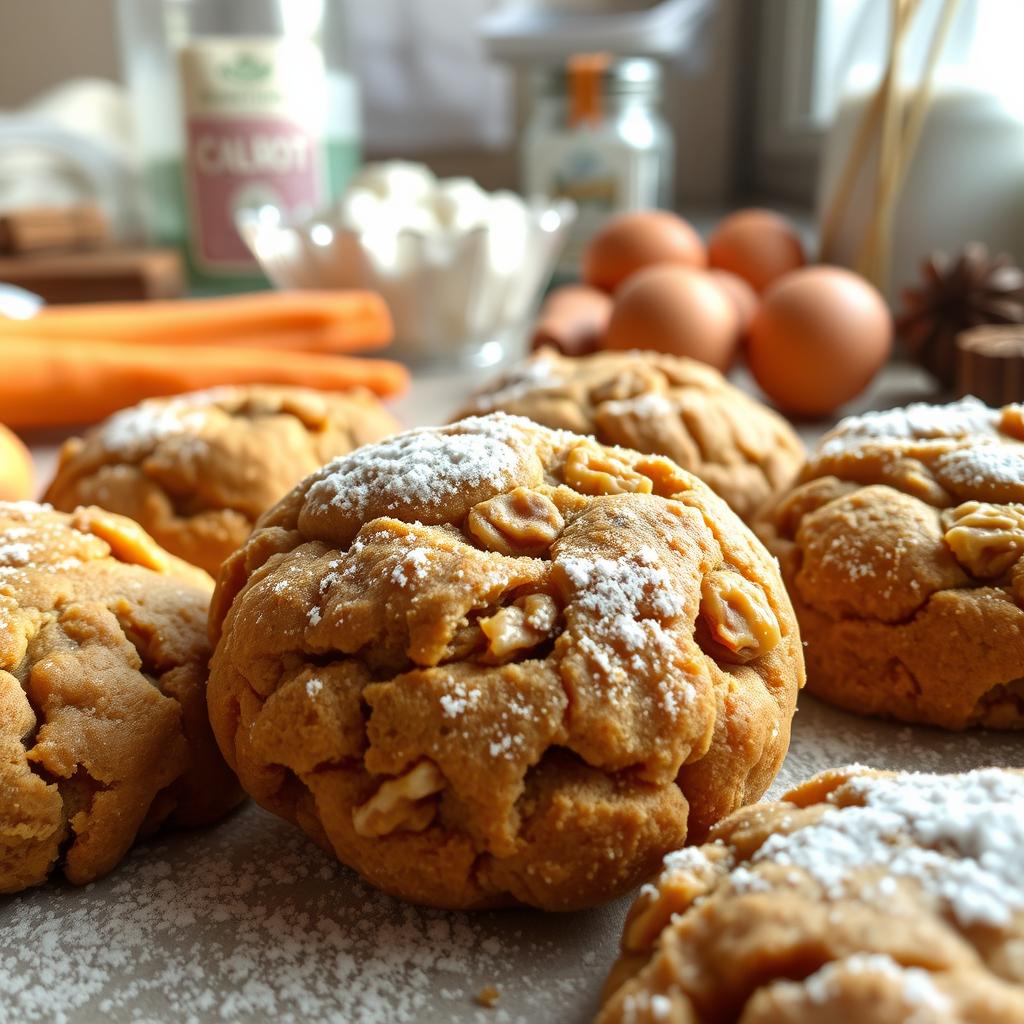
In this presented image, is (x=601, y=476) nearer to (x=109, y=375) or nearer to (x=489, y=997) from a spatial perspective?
(x=489, y=997)

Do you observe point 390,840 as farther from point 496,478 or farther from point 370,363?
point 370,363

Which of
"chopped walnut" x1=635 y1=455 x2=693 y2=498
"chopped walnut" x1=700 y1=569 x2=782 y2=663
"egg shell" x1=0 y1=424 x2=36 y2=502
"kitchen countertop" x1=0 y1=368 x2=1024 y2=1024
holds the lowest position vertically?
"kitchen countertop" x1=0 y1=368 x2=1024 y2=1024

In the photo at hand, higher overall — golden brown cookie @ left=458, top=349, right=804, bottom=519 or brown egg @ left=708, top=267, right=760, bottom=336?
golden brown cookie @ left=458, top=349, right=804, bottom=519

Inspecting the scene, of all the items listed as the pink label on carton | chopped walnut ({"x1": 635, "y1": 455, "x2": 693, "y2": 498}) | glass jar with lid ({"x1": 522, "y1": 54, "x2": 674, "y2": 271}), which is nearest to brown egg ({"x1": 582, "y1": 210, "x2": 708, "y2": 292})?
glass jar with lid ({"x1": 522, "y1": 54, "x2": 674, "y2": 271})

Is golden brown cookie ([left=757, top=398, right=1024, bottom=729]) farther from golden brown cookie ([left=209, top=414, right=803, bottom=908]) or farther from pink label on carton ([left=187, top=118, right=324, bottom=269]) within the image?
pink label on carton ([left=187, top=118, right=324, bottom=269])

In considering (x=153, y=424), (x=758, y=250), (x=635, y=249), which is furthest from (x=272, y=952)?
(x=758, y=250)

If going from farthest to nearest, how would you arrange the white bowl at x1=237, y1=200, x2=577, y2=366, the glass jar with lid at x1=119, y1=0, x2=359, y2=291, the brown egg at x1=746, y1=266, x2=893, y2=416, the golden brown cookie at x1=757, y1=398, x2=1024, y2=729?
the glass jar with lid at x1=119, y1=0, x2=359, y2=291
the white bowl at x1=237, y1=200, x2=577, y2=366
the brown egg at x1=746, y1=266, x2=893, y2=416
the golden brown cookie at x1=757, y1=398, x2=1024, y2=729

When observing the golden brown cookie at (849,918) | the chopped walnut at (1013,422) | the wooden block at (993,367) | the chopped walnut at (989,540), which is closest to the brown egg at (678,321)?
the wooden block at (993,367)

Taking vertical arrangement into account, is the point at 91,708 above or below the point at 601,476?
below
